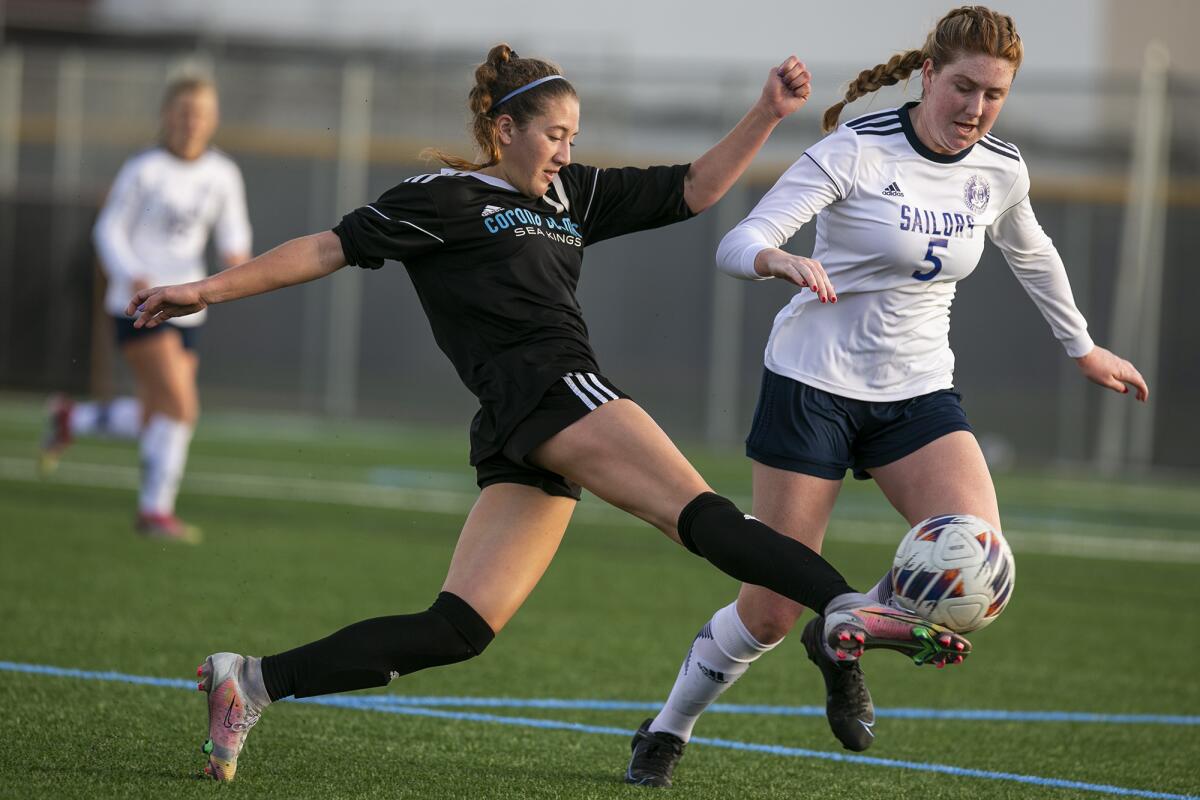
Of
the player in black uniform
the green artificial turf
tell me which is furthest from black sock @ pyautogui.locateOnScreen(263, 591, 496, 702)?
the green artificial turf

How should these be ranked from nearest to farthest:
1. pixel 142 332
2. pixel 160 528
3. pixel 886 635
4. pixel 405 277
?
pixel 886 635 → pixel 142 332 → pixel 160 528 → pixel 405 277

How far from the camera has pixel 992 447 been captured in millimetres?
16828

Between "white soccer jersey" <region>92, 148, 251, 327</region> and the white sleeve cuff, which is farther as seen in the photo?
"white soccer jersey" <region>92, 148, 251, 327</region>

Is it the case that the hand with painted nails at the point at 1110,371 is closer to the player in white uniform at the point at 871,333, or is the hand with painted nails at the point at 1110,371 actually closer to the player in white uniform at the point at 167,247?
the player in white uniform at the point at 871,333

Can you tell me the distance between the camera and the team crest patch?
466 centimetres

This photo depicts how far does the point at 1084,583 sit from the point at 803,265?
6.10 metres

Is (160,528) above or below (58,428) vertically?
below

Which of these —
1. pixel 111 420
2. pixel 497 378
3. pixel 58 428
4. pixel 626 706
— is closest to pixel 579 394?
pixel 497 378

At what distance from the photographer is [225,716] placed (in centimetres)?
426

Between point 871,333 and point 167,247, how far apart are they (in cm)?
590

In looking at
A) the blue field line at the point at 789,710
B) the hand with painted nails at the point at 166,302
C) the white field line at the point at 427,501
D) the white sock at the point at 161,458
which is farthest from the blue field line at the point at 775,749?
the white field line at the point at 427,501

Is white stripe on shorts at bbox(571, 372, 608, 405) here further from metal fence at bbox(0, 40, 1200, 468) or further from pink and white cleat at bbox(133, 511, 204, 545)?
metal fence at bbox(0, 40, 1200, 468)

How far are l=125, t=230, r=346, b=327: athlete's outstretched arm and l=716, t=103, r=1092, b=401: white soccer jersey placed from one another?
1155 millimetres

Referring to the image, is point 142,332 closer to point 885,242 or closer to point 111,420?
point 111,420
